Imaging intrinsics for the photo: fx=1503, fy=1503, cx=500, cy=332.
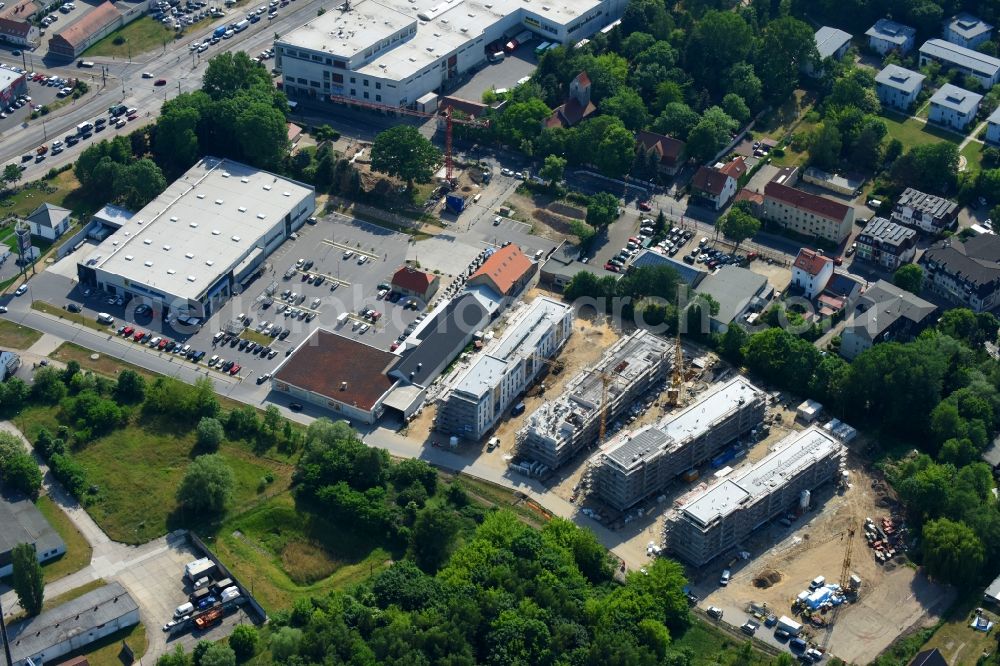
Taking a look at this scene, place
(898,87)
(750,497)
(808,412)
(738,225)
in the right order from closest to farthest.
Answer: (750,497), (808,412), (738,225), (898,87)

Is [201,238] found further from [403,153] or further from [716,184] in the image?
[716,184]

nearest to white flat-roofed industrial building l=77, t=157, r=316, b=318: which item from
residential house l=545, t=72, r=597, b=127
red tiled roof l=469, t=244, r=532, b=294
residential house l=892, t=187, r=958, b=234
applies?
red tiled roof l=469, t=244, r=532, b=294

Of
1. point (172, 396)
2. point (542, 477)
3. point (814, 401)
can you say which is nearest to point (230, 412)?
point (172, 396)

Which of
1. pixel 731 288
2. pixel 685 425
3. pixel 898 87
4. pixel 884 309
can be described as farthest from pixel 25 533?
pixel 898 87

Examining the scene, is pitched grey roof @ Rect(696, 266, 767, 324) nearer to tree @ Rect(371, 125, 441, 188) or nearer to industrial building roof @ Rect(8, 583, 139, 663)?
tree @ Rect(371, 125, 441, 188)

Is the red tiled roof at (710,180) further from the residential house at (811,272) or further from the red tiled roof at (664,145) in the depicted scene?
the residential house at (811,272)

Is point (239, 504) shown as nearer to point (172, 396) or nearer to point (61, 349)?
point (172, 396)
